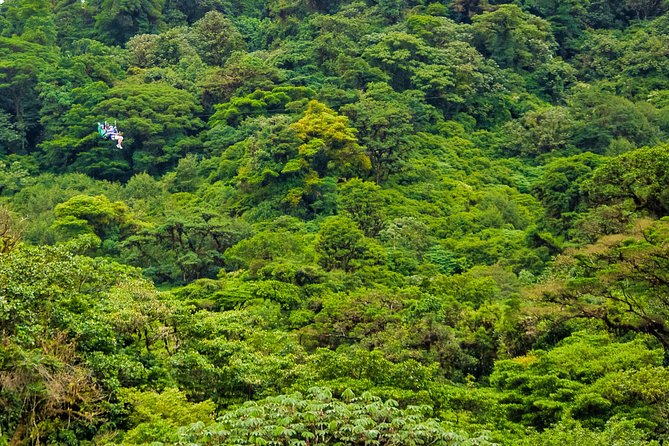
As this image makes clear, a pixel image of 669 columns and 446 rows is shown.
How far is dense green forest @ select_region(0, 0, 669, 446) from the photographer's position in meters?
15.6

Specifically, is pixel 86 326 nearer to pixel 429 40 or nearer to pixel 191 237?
pixel 191 237

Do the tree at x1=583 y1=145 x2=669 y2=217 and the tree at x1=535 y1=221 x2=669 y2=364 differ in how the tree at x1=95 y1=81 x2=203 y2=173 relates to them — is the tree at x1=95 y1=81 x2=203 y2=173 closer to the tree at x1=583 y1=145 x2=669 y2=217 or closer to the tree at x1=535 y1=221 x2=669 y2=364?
the tree at x1=583 y1=145 x2=669 y2=217

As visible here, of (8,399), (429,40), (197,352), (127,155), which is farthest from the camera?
(429,40)

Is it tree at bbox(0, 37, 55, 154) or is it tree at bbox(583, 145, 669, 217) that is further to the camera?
tree at bbox(0, 37, 55, 154)

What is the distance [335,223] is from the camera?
30750mm

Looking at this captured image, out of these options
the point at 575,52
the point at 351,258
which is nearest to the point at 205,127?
the point at 351,258

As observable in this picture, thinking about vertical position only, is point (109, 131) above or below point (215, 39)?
below

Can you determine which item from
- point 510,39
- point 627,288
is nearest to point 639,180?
point 627,288

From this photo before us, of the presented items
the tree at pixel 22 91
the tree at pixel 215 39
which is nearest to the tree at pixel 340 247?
the tree at pixel 22 91

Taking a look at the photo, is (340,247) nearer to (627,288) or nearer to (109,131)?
(627,288)

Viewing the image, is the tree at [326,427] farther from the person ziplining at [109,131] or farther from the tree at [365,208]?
the person ziplining at [109,131]

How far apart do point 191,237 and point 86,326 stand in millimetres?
17533

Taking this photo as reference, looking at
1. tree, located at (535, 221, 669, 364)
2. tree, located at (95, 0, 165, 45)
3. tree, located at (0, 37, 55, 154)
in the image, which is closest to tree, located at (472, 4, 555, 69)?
tree, located at (95, 0, 165, 45)

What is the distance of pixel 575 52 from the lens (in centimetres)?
5662
